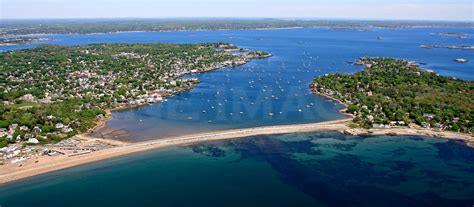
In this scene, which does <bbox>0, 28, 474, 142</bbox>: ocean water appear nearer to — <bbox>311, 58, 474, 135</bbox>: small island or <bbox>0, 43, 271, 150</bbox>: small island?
<bbox>311, 58, 474, 135</bbox>: small island

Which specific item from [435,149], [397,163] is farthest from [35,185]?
[435,149]

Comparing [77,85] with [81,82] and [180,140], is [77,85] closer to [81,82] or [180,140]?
[81,82]

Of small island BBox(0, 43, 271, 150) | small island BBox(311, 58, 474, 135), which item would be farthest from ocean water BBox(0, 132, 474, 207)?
small island BBox(0, 43, 271, 150)

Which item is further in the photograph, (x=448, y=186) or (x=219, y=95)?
(x=219, y=95)

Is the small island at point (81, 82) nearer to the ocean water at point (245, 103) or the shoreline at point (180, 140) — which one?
the shoreline at point (180, 140)

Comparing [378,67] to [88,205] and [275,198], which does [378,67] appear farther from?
[88,205]

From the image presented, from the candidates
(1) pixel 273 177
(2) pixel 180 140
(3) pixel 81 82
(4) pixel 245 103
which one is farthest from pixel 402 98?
(3) pixel 81 82
